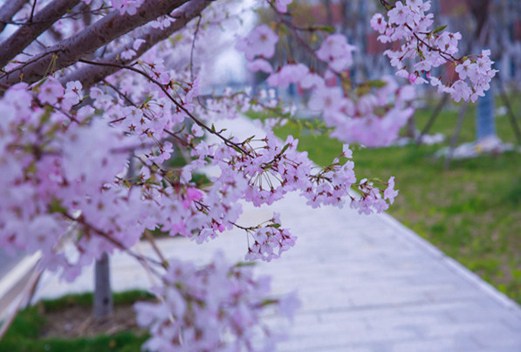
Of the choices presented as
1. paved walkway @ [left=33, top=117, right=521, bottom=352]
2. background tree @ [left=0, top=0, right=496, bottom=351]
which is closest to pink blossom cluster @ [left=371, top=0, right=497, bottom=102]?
background tree @ [left=0, top=0, right=496, bottom=351]

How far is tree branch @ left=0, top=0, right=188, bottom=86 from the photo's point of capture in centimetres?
113

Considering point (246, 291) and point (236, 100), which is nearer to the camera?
point (246, 291)

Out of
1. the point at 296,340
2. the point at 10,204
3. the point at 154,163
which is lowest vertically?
the point at 296,340

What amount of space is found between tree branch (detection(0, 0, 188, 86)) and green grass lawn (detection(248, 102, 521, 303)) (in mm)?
A: 1059

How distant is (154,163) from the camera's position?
1.32m

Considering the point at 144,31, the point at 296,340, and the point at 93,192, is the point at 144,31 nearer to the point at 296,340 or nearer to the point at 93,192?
the point at 93,192

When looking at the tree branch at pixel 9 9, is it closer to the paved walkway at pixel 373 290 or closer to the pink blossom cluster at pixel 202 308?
the pink blossom cluster at pixel 202 308

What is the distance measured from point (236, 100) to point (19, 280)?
10.3 ft

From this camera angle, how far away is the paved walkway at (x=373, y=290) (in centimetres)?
347

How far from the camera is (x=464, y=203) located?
6676 millimetres

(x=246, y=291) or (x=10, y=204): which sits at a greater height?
(x=10, y=204)

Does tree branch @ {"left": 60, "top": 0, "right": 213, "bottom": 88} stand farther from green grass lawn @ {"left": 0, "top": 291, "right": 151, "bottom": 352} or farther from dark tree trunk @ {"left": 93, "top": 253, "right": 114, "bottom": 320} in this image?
dark tree trunk @ {"left": 93, "top": 253, "right": 114, "bottom": 320}

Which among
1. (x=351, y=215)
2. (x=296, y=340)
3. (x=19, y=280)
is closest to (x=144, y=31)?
(x=296, y=340)

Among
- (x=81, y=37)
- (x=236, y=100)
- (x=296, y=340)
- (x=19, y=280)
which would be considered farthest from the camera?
(x=19, y=280)
